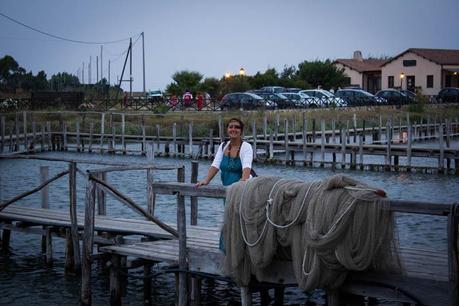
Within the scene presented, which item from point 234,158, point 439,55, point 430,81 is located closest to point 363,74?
point 439,55

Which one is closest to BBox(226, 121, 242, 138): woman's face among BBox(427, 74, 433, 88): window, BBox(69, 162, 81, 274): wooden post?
BBox(69, 162, 81, 274): wooden post

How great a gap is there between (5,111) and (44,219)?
48.4m

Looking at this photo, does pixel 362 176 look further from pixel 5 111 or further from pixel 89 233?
pixel 5 111

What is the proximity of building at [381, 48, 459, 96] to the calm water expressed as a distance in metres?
51.1

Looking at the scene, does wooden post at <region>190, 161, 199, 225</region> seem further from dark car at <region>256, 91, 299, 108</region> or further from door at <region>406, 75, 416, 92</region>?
door at <region>406, 75, 416, 92</region>

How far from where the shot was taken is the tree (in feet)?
331

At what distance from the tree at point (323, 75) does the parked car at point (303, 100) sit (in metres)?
34.0

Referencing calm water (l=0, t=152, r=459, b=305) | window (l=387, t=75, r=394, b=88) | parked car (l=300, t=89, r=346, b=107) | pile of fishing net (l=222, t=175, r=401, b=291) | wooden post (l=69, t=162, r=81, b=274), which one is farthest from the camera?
window (l=387, t=75, r=394, b=88)

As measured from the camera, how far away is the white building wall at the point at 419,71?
89000 mm

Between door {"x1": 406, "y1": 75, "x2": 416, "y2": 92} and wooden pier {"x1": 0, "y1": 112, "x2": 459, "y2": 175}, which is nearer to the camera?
wooden pier {"x1": 0, "y1": 112, "x2": 459, "y2": 175}

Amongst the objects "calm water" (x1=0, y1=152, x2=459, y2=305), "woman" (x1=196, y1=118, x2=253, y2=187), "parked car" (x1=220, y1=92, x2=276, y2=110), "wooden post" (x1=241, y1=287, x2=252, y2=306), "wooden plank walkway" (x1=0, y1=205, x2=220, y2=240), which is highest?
"parked car" (x1=220, y1=92, x2=276, y2=110)

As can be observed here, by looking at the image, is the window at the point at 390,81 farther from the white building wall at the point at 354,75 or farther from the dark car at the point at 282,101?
the dark car at the point at 282,101

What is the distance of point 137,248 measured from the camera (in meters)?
12.3

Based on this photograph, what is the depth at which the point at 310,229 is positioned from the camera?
905cm
